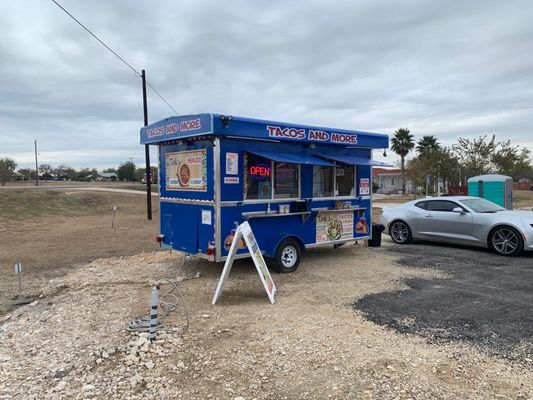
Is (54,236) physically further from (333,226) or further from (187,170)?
(333,226)

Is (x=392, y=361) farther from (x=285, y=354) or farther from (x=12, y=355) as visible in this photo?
(x=12, y=355)

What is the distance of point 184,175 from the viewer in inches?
309

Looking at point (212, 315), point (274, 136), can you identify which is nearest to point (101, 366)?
point (212, 315)

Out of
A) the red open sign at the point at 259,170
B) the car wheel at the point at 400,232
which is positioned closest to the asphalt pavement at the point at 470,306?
the car wheel at the point at 400,232

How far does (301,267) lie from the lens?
8.27 meters

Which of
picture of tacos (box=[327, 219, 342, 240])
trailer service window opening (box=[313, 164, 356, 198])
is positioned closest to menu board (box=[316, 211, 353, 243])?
picture of tacos (box=[327, 219, 342, 240])

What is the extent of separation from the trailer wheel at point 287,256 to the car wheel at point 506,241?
14.2ft

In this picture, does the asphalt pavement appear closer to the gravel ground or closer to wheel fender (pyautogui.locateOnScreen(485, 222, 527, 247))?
the gravel ground

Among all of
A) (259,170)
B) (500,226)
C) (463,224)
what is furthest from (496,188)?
(259,170)

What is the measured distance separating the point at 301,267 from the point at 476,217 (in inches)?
167

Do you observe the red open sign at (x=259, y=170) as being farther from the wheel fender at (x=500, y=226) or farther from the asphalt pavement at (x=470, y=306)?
the wheel fender at (x=500, y=226)

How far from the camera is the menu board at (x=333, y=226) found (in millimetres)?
8719

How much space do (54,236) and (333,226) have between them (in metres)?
9.55

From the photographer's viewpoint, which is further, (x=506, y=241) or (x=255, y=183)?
(x=506, y=241)
